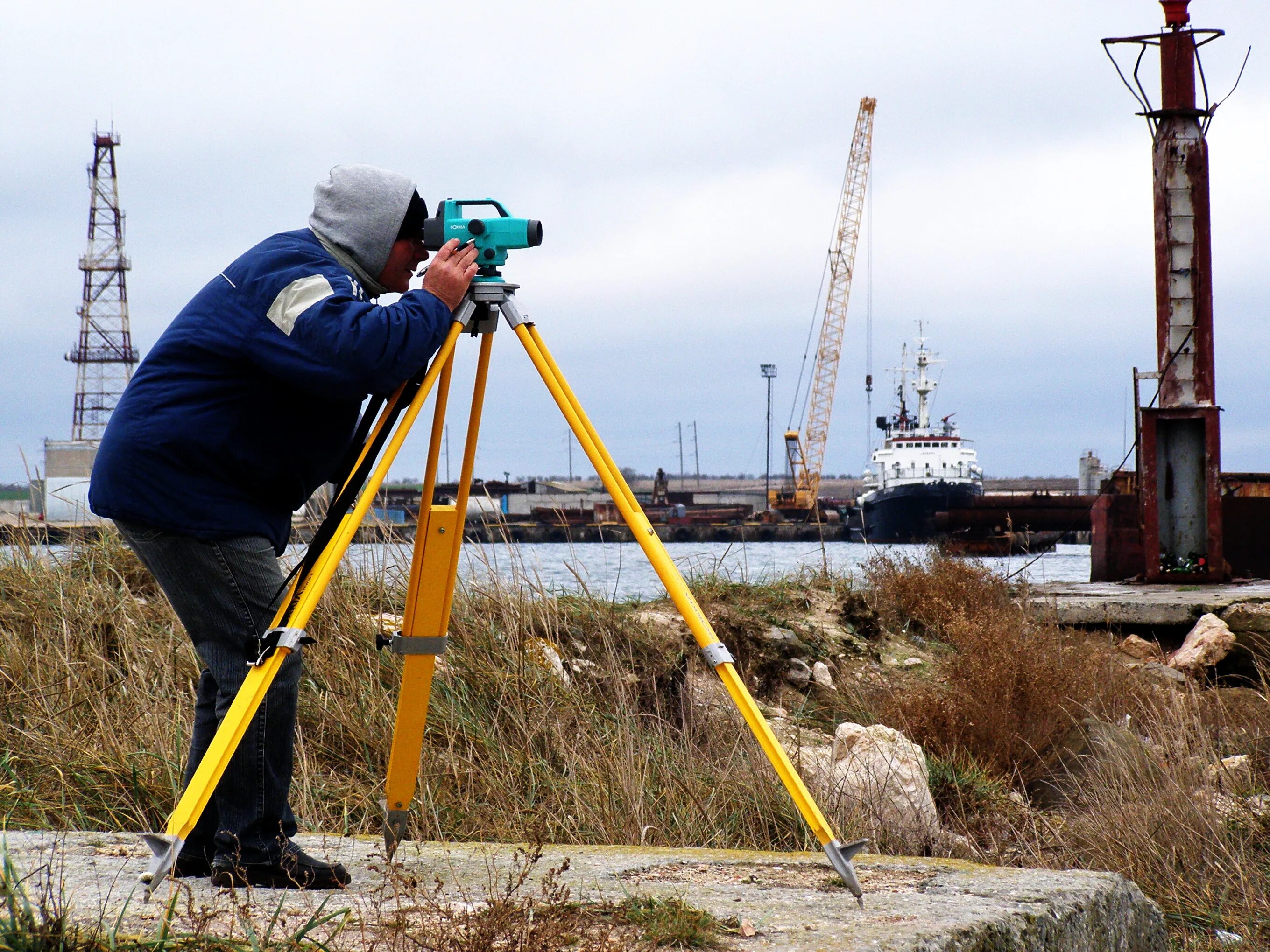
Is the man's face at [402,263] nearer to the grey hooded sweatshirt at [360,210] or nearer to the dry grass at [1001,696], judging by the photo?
the grey hooded sweatshirt at [360,210]

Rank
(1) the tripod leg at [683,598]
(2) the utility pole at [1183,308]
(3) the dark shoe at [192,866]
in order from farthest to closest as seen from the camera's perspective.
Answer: (2) the utility pole at [1183,308] < (3) the dark shoe at [192,866] < (1) the tripod leg at [683,598]

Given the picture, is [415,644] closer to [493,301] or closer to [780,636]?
[493,301]

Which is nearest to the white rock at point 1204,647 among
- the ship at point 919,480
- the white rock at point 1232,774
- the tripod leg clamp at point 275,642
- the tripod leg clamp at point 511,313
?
the white rock at point 1232,774

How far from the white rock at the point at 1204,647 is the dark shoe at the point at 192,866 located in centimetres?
729

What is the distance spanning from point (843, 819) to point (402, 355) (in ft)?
7.70

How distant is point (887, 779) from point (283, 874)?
2.40 m

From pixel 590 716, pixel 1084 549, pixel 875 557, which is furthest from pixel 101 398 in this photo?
pixel 590 716

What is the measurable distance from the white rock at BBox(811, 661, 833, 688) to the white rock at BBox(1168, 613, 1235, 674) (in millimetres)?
2709

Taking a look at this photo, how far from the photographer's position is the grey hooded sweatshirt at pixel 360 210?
2.62 meters

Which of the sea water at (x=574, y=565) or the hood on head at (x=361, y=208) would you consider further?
the sea water at (x=574, y=565)

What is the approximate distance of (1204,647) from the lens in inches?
338

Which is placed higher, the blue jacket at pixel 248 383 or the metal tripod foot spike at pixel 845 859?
the blue jacket at pixel 248 383

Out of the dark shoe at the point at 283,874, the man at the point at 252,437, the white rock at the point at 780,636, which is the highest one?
the man at the point at 252,437

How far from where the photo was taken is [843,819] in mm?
3846
